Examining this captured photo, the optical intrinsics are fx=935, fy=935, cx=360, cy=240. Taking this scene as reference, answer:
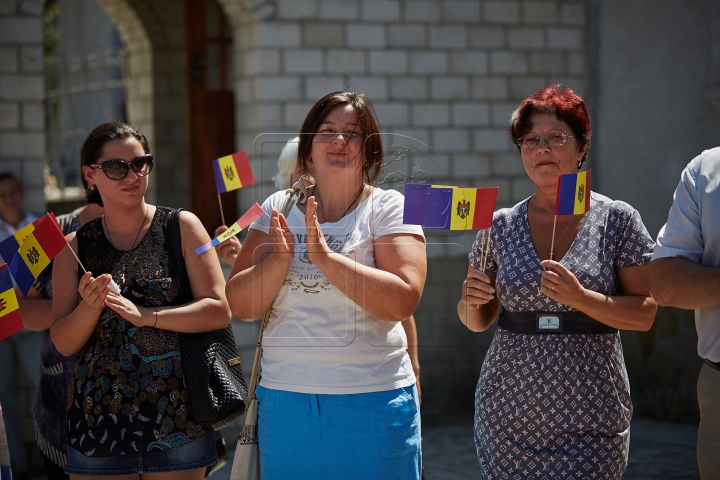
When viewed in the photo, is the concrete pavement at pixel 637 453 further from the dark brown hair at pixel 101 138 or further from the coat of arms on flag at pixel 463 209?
the coat of arms on flag at pixel 463 209

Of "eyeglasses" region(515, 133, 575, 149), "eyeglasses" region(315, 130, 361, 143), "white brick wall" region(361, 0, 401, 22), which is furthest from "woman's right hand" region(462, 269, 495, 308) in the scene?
"white brick wall" region(361, 0, 401, 22)

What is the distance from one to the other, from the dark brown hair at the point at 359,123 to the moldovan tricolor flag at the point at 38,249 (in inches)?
37.5

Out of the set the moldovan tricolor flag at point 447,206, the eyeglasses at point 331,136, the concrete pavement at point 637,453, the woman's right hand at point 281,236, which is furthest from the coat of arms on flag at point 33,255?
the concrete pavement at point 637,453

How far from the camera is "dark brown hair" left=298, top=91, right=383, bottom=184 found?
3.02 m

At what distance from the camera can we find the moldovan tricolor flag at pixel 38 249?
335 centimetres

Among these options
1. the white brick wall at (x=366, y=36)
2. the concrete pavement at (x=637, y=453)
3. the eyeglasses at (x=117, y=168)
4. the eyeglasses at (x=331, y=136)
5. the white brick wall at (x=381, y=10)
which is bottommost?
the concrete pavement at (x=637, y=453)

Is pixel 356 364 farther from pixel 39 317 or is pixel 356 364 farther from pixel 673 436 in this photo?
pixel 673 436

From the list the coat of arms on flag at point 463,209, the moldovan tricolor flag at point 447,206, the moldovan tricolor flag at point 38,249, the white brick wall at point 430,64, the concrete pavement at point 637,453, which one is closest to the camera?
the moldovan tricolor flag at point 447,206

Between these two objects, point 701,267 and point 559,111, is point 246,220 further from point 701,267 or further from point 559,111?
point 701,267

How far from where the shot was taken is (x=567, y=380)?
3152 millimetres

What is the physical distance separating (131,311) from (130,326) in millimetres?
163

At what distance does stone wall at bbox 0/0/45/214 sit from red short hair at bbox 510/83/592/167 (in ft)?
16.0

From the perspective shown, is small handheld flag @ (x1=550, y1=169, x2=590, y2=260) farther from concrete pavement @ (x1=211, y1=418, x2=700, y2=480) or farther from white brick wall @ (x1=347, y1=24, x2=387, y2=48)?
white brick wall @ (x1=347, y1=24, x2=387, y2=48)

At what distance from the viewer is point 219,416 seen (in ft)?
10.9
